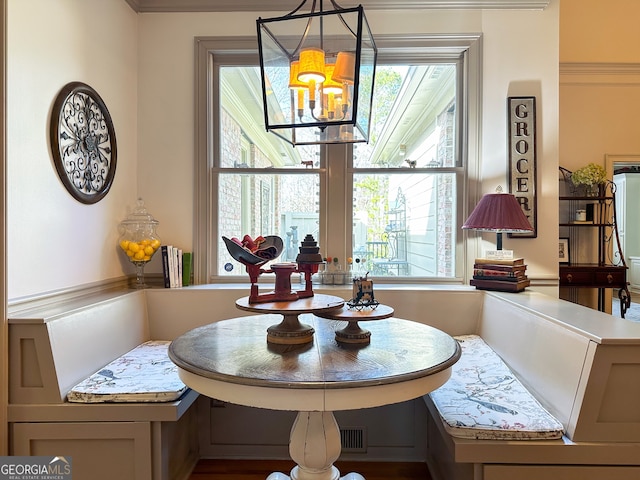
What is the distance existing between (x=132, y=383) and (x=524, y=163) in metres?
2.65

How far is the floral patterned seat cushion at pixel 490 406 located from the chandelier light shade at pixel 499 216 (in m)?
0.77

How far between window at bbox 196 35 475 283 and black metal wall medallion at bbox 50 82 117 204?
64cm

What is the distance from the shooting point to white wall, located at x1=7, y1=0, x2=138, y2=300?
173 centimetres

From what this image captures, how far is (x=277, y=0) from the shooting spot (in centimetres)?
274

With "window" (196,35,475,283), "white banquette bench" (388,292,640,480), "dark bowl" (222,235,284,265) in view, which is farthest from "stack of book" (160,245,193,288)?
"white banquette bench" (388,292,640,480)

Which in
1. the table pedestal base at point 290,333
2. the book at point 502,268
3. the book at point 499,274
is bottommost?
the table pedestal base at point 290,333

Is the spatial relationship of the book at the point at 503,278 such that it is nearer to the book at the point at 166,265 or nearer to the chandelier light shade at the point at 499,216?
the chandelier light shade at the point at 499,216

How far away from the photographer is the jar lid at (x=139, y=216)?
2594 mm

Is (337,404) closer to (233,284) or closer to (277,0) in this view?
(233,284)

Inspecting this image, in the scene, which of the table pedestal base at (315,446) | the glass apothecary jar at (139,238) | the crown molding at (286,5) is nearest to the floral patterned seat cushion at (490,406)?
the table pedestal base at (315,446)

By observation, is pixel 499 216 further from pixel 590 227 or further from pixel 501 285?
pixel 590 227

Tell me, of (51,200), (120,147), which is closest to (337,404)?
(51,200)

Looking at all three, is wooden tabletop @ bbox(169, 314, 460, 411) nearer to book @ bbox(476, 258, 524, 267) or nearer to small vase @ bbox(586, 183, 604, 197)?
book @ bbox(476, 258, 524, 267)

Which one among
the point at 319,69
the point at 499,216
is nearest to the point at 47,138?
the point at 319,69
